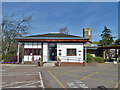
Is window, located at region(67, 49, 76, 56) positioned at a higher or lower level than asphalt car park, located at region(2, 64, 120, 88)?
higher

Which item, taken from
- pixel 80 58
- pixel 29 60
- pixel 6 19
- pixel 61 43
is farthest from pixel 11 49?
pixel 80 58

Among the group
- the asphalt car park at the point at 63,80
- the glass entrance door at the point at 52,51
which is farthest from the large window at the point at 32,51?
the asphalt car park at the point at 63,80

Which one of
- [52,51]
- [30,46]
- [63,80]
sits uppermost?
[30,46]

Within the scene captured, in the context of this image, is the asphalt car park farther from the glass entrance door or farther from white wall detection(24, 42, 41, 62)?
the glass entrance door

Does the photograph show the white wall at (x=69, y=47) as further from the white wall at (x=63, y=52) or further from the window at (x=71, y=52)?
the window at (x=71, y=52)

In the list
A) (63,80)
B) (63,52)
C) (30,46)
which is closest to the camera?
(63,80)

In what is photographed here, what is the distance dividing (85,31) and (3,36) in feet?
112

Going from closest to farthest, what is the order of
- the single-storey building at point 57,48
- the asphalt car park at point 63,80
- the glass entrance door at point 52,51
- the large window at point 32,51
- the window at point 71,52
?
1. the asphalt car park at point 63,80
2. the single-storey building at point 57,48
3. the large window at point 32,51
4. the window at point 71,52
5. the glass entrance door at point 52,51

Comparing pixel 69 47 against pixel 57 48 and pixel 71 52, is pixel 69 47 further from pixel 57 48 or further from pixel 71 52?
pixel 57 48

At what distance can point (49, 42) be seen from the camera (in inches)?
976

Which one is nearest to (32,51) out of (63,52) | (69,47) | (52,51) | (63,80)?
(52,51)

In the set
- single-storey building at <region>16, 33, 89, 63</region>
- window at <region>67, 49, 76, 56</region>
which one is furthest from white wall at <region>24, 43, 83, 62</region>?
window at <region>67, 49, 76, 56</region>

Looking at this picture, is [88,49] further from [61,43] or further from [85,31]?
[85,31]

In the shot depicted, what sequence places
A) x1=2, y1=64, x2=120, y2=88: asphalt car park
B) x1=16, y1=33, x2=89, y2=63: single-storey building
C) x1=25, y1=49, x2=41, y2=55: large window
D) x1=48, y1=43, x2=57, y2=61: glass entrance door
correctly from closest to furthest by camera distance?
x1=2, y1=64, x2=120, y2=88: asphalt car park < x1=16, y1=33, x2=89, y2=63: single-storey building < x1=25, y1=49, x2=41, y2=55: large window < x1=48, y1=43, x2=57, y2=61: glass entrance door
